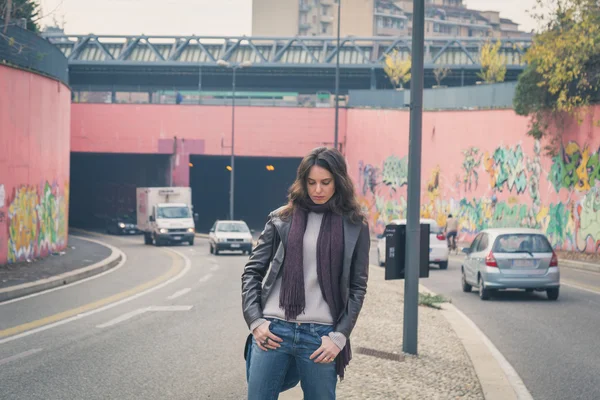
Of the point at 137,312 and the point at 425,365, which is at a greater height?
the point at 425,365

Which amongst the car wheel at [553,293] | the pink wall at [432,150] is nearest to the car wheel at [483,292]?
the car wheel at [553,293]

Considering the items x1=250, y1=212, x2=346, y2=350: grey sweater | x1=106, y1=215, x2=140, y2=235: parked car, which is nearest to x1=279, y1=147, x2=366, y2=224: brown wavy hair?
x1=250, y1=212, x2=346, y2=350: grey sweater

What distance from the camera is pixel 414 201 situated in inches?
436

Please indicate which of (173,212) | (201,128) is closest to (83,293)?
(173,212)

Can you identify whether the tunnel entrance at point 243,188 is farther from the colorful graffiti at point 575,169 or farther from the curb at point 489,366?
the curb at point 489,366

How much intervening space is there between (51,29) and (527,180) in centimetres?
Answer: 10680

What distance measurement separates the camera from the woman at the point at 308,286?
15.4ft

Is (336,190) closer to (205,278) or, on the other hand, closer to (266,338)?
(266,338)

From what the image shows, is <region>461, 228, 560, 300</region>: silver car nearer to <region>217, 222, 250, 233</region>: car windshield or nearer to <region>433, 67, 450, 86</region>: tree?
<region>217, 222, 250, 233</region>: car windshield

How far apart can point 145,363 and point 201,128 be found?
176 feet

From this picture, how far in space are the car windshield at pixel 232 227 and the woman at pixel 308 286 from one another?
34884 millimetres

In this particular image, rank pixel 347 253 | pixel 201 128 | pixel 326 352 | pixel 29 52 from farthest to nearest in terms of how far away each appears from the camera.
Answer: pixel 201 128 → pixel 29 52 → pixel 347 253 → pixel 326 352

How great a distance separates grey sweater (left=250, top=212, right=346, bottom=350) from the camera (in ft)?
15.4

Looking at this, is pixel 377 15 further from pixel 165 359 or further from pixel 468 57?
pixel 165 359
